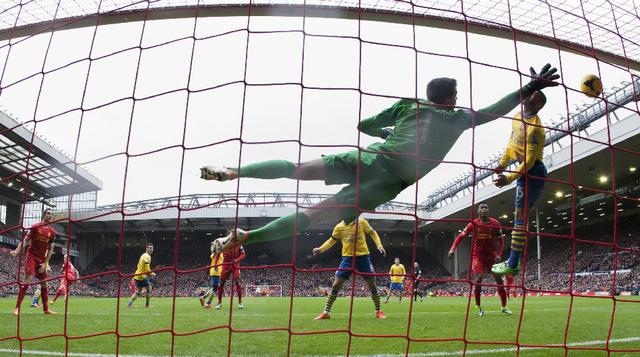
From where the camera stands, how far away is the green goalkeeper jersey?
388cm

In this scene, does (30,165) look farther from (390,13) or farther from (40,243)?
(390,13)

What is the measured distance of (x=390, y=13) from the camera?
595cm

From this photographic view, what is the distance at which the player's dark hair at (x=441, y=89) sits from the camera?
4.05 m

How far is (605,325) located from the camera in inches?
292

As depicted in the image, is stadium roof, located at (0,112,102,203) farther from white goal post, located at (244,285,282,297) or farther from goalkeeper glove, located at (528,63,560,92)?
goalkeeper glove, located at (528,63,560,92)

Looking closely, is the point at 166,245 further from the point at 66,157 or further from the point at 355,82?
the point at 355,82

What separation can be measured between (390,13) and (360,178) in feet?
9.07

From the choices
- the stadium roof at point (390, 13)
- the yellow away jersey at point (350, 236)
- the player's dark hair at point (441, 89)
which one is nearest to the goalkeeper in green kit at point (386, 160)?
the player's dark hair at point (441, 89)

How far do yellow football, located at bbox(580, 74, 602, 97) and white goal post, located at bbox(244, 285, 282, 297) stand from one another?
35540 millimetres

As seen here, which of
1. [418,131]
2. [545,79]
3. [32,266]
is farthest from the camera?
[32,266]

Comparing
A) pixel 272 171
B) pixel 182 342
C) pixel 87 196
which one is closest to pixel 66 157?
pixel 87 196

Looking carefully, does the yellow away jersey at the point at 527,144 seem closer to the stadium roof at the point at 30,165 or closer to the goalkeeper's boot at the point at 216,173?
the goalkeeper's boot at the point at 216,173

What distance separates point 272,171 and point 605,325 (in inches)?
240

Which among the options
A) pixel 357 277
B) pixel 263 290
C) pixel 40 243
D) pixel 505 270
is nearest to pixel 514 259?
pixel 505 270
